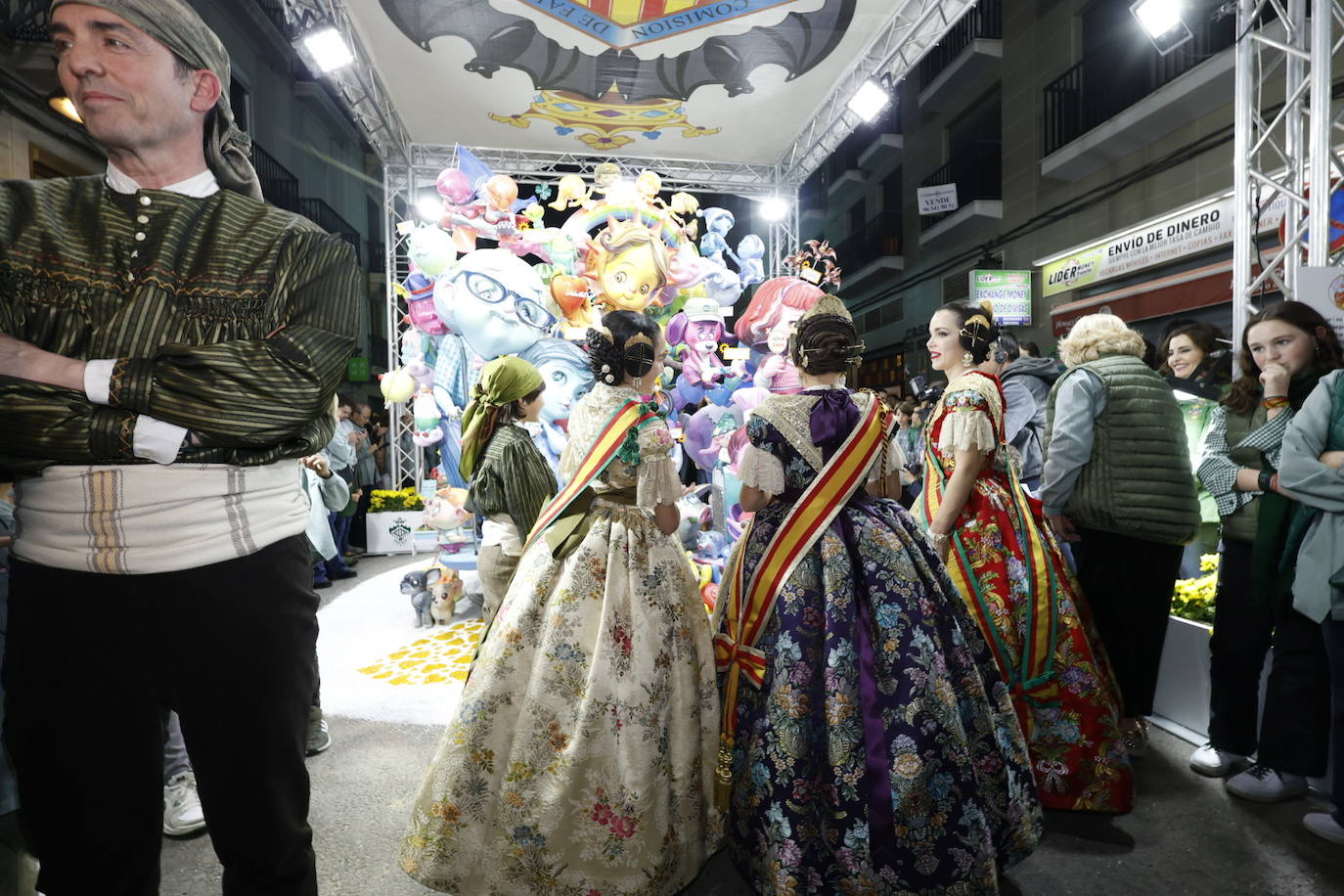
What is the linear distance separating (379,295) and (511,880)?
1441 centimetres

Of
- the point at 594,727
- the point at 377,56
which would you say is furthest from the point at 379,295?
the point at 594,727

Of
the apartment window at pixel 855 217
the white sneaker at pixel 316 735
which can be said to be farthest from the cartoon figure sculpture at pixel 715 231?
the apartment window at pixel 855 217

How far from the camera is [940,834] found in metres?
1.88

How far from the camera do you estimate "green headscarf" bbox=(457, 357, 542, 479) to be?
314cm

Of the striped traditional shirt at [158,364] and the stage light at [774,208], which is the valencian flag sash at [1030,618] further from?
the stage light at [774,208]

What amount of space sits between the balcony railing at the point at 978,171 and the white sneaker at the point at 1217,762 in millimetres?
10411

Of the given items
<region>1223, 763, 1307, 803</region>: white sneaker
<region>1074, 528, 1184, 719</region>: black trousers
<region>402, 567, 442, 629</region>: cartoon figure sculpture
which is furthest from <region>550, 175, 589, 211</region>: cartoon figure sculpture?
<region>1223, 763, 1307, 803</region>: white sneaker

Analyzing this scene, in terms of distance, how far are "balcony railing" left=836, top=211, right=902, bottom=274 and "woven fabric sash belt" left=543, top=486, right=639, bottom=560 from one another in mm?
13793

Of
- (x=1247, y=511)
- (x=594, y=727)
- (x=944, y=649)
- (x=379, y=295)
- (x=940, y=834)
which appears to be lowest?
(x=940, y=834)

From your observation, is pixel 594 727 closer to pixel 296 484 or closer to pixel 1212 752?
pixel 296 484

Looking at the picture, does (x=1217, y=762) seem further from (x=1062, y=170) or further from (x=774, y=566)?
(x=1062, y=170)

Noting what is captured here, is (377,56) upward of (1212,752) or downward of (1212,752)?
upward

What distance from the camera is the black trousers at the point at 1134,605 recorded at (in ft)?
9.55

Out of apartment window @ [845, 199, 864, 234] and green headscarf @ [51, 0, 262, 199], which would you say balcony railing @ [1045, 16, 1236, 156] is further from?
green headscarf @ [51, 0, 262, 199]
